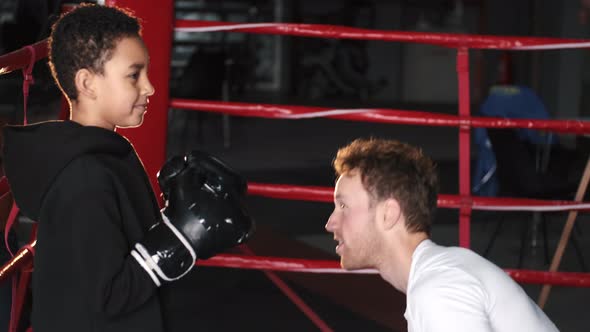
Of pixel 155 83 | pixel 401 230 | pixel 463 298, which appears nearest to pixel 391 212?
pixel 401 230

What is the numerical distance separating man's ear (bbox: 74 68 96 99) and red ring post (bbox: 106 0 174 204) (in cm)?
87

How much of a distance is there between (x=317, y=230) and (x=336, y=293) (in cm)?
138

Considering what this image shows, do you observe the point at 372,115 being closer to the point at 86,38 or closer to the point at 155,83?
the point at 155,83

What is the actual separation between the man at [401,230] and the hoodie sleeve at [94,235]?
38 cm

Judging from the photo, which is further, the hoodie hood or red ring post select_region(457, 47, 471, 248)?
red ring post select_region(457, 47, 471, 248)

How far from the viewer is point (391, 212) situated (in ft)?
4.86

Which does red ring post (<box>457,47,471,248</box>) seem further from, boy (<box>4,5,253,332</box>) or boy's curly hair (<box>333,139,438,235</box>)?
boy (<box>4,5,253,332</box>)

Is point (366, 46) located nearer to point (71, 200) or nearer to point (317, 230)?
point (317, 230)

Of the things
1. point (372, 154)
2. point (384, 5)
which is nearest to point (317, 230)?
point (372, 154)

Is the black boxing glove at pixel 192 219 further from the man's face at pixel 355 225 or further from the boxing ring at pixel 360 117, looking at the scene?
the boxing ring at pixel 360 117

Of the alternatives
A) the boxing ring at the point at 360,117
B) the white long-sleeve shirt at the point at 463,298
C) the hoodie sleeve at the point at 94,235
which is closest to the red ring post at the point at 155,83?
the boxing ring at the point at 360,117

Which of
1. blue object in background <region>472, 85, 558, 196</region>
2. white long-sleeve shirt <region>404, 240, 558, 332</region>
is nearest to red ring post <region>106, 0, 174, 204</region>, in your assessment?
white long-sleeve shirt <region>404, 240, 558, 332</region>

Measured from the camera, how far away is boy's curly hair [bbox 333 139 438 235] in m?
1.49

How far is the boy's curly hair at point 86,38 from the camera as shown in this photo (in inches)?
54.8
